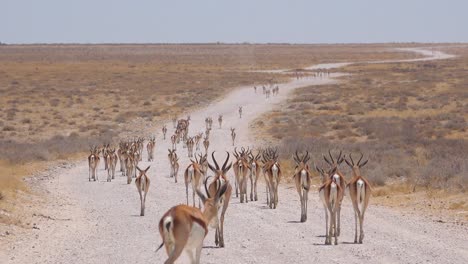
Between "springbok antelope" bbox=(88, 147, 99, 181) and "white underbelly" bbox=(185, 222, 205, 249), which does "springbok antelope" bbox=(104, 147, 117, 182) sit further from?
"white underbelly" bbox=(185, 222, 205, 249)

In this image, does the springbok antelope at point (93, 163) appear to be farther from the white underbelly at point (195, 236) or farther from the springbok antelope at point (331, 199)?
the white underbelly at point (195, 236)

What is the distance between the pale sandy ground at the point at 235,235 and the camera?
12344mm

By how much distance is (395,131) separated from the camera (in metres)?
37.8

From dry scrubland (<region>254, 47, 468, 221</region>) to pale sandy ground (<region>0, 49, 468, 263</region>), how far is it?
2717 mm

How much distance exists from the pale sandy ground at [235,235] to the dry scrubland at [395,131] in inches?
107

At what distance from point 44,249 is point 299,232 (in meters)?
5.50

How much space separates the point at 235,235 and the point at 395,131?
83.2 feet

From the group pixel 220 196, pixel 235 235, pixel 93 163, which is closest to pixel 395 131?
pixel 93 163

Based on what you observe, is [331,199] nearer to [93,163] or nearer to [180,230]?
[180,230]

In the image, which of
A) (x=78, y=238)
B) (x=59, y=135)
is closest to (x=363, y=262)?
(x=78, y=238)

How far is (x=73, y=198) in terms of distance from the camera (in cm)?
2073

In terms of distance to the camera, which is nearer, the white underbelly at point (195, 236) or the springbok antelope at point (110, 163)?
the white underbelly at point (195, 236)

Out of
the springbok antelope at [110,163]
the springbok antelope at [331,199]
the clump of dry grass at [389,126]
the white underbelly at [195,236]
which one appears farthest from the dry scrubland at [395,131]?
the white underbelly at [195,236]

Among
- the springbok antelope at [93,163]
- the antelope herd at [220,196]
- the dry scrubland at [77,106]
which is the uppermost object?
the antelope herd at [220,196]
